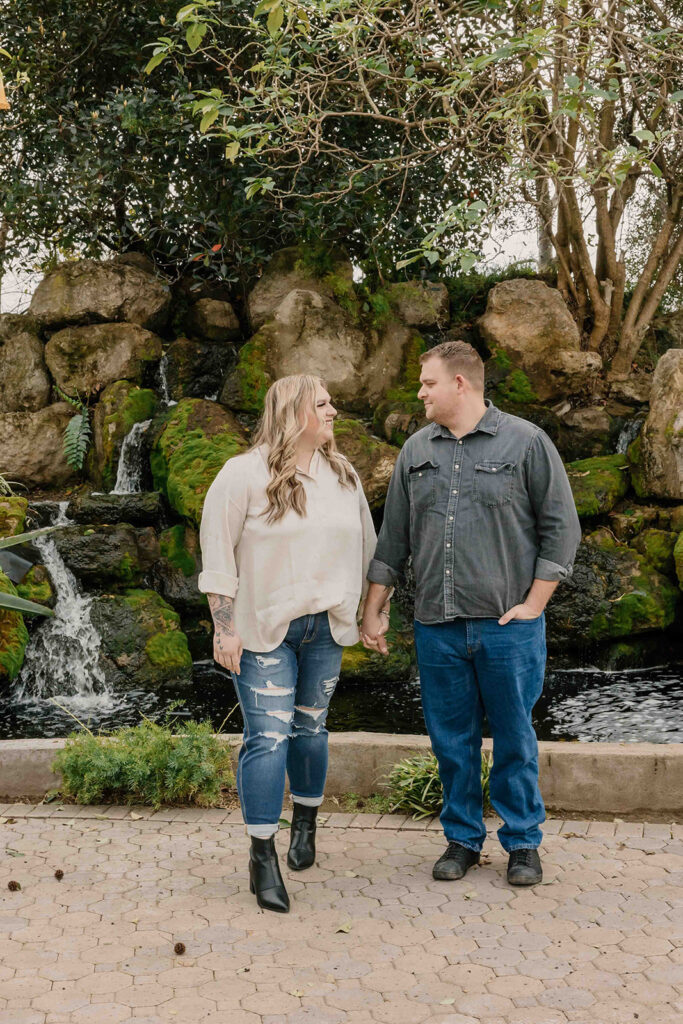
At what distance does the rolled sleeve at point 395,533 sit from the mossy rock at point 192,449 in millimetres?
5192

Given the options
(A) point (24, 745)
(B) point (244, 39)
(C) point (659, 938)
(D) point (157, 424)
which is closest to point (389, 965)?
(C) point (659, 938)

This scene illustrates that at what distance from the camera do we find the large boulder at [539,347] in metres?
11.2

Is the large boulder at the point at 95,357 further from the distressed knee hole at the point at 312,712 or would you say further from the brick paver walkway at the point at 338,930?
the distressed knee hole at the point at 312,712

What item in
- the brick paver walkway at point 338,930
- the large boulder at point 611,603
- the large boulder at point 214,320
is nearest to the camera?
the brick paver walkway at point 338,930

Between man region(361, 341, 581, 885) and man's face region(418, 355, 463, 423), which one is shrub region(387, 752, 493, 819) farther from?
man's face region(418, 355, 463, 423)

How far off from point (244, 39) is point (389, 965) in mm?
9594

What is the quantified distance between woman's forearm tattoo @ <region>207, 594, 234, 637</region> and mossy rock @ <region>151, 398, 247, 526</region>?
546 centimetres

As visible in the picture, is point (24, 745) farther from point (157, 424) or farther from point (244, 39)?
point (244, 39)

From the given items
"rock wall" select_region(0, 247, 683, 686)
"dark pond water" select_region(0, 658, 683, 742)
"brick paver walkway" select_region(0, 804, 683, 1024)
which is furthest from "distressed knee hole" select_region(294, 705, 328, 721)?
"rock wall" select_region(0, 247, 683, 686)

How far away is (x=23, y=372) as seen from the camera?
1172cm

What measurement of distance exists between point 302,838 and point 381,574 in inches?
42.7

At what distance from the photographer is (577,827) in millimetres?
4383

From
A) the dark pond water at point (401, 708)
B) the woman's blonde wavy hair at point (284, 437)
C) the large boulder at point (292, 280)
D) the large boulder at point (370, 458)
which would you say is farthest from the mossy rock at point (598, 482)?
the woman's blonde wavy hair at point (284, 437)

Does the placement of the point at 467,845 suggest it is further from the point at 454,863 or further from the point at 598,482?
the point at 598,482
